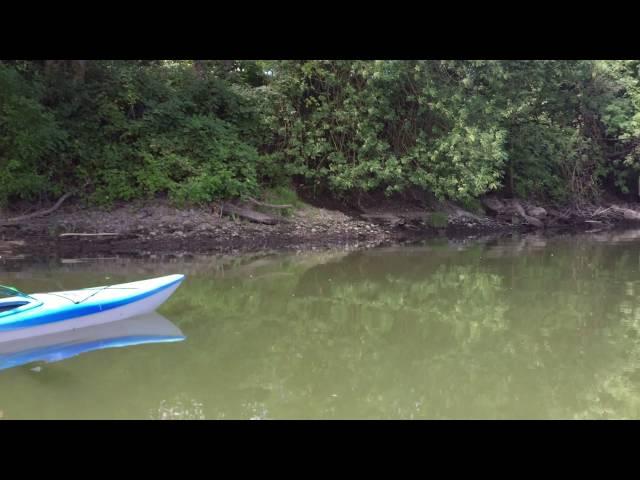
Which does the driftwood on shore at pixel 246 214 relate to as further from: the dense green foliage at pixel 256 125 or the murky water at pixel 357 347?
the murky water at pixel 357 347

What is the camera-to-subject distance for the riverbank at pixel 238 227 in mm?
14383

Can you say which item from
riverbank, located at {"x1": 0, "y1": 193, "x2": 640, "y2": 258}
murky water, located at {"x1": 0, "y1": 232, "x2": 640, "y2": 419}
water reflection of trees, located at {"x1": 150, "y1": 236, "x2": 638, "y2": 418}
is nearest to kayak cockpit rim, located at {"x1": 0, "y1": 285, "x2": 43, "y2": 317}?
murky water, located at {"x1": 0, "y1": 232, "x2": 640, "y2": 419}

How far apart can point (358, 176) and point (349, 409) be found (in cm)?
1288

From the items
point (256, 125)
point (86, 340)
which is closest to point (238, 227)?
point (256, 125)

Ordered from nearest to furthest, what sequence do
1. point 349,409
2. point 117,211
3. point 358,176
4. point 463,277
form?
point 349,409 → point 463,277 → point 117,211 → point 358,176

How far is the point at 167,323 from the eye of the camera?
8578 mm

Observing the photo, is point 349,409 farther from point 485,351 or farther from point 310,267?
point 310,267

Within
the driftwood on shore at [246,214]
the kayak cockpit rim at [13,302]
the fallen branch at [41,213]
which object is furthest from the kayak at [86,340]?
the driftwood on shore at [246,214]

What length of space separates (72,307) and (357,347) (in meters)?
3.46

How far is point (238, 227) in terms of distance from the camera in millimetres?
16281

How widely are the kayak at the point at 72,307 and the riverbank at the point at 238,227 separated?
5.56 meters

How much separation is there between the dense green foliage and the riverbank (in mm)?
580

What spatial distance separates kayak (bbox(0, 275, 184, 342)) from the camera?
7387 millimetres

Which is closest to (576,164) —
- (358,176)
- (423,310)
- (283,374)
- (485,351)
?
(358,176)
